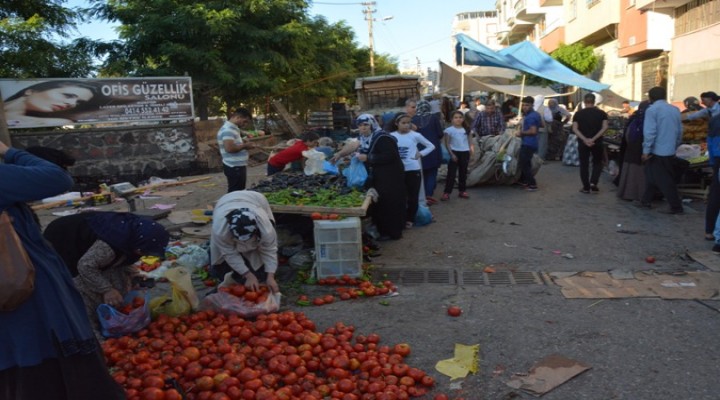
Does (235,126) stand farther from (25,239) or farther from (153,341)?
(25,239)

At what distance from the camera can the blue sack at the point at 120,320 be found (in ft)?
13.9

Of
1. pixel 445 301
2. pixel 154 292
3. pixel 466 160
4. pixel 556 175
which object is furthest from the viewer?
pixel 556 175

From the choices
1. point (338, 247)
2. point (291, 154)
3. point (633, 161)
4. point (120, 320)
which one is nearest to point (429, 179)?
point (291, 154)

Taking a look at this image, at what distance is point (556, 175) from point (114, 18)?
47.4 feet

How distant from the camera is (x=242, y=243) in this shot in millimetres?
4672

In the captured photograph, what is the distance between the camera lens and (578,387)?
3553 mm

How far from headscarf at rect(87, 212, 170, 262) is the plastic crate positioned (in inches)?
75.4

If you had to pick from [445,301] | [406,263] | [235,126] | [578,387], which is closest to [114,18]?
[235,126]

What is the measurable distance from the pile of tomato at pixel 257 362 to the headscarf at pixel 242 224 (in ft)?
2.22

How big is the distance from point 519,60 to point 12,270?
14297 mm

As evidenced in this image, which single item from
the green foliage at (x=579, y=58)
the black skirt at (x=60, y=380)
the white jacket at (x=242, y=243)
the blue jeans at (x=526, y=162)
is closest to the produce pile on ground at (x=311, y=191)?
the white jacket at (x=242, y=243)

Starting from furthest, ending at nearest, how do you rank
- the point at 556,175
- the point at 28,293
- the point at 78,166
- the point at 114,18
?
1. the point at 114,18
2. the point at 78,166
3. the point at 556,175
4. the point at 28,293

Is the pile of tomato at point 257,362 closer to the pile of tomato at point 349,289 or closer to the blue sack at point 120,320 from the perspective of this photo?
the blue sack at point 120,320

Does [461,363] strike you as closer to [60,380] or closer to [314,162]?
[60,380]
